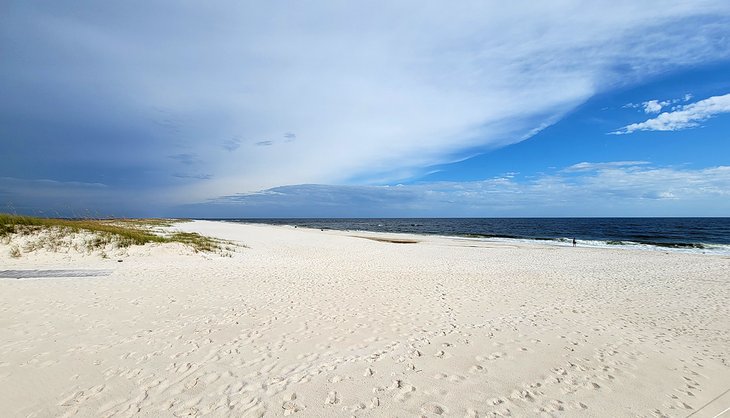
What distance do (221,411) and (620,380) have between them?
21.6 feet

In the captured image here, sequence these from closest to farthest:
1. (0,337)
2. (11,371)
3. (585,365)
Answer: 1. (11,371)
2. (585,365)
3. (0,337)

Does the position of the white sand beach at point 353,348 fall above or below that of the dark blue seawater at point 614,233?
below

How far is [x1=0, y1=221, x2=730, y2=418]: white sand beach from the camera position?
16.1ft

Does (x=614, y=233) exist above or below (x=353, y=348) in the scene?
above

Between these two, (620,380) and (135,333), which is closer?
(620,380)

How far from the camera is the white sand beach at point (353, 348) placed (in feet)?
16.1

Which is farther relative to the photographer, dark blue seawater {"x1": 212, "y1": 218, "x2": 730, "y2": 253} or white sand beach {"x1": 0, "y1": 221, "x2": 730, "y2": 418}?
dark blue seawater {"x1": 212, "y1": 218, "x2": 730, "y2": 253}

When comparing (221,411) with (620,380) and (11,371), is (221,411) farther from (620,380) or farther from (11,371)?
(620,380)

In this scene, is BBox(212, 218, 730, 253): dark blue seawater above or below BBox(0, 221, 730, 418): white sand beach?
above

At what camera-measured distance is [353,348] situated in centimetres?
690

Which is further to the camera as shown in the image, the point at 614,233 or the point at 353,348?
the point at 614,233

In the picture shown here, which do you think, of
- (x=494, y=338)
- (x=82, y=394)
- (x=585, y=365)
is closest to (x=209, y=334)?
(x=82, y=394)

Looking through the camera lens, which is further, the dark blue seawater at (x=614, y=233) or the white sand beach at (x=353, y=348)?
the dark blue seawater at (x=614, y=233)

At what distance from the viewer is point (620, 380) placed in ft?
19.1
